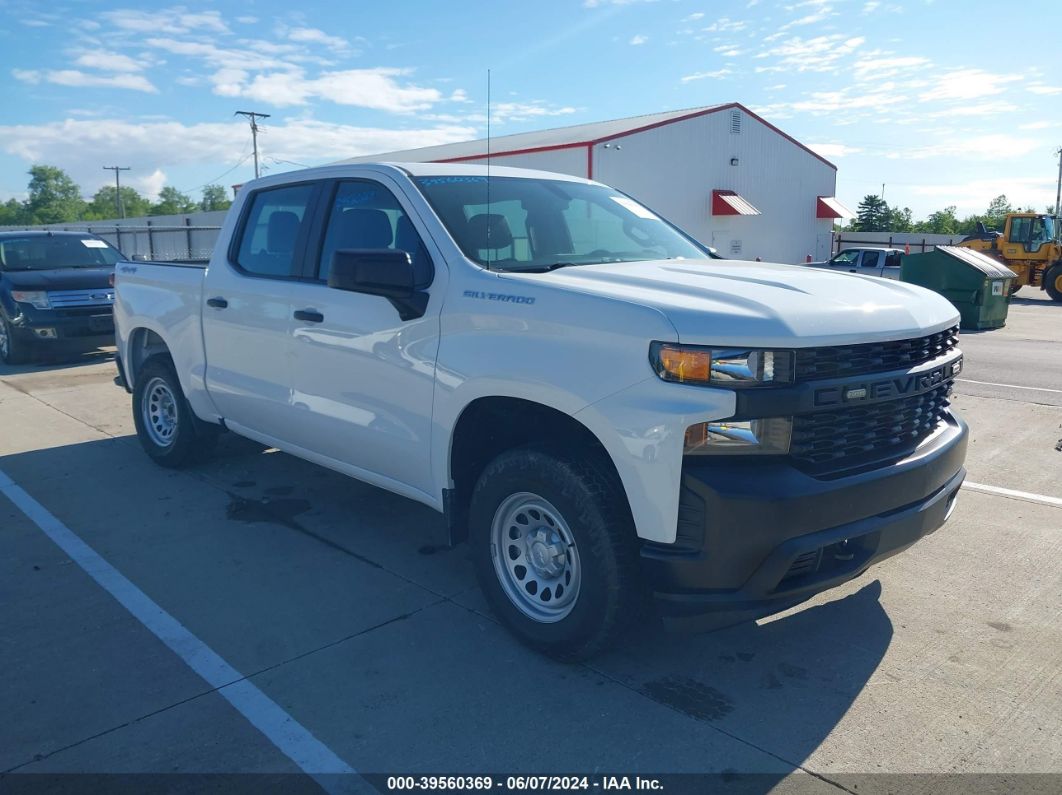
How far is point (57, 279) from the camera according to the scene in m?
11.4

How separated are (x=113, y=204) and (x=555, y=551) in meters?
144

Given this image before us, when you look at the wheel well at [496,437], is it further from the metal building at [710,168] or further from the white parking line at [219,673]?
the metal building at [710,168]

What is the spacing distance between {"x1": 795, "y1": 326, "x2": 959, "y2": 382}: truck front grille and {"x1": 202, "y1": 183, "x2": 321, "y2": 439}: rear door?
2835 mm

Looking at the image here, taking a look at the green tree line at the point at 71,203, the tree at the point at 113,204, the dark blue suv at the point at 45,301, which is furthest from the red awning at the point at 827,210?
the tree at the point at 113,204

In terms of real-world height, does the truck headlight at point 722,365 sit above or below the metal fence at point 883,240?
below

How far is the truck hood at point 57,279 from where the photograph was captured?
37.1ft

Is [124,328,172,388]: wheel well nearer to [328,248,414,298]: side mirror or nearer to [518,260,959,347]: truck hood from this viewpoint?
[328,248,414,298]: side mirror

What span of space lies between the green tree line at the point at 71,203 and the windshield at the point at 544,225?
111 m

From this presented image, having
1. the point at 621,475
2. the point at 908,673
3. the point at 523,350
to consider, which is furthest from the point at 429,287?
the point at 908,673

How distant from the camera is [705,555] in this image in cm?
296

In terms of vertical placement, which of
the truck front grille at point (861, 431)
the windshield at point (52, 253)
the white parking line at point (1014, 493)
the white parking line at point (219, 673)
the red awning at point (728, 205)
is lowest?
the white parking line at point (219, 673)

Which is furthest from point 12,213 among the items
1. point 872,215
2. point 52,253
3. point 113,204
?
point 52,253

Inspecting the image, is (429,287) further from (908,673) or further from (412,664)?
(908,673)

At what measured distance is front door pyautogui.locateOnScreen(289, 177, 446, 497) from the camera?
12.9 ft
